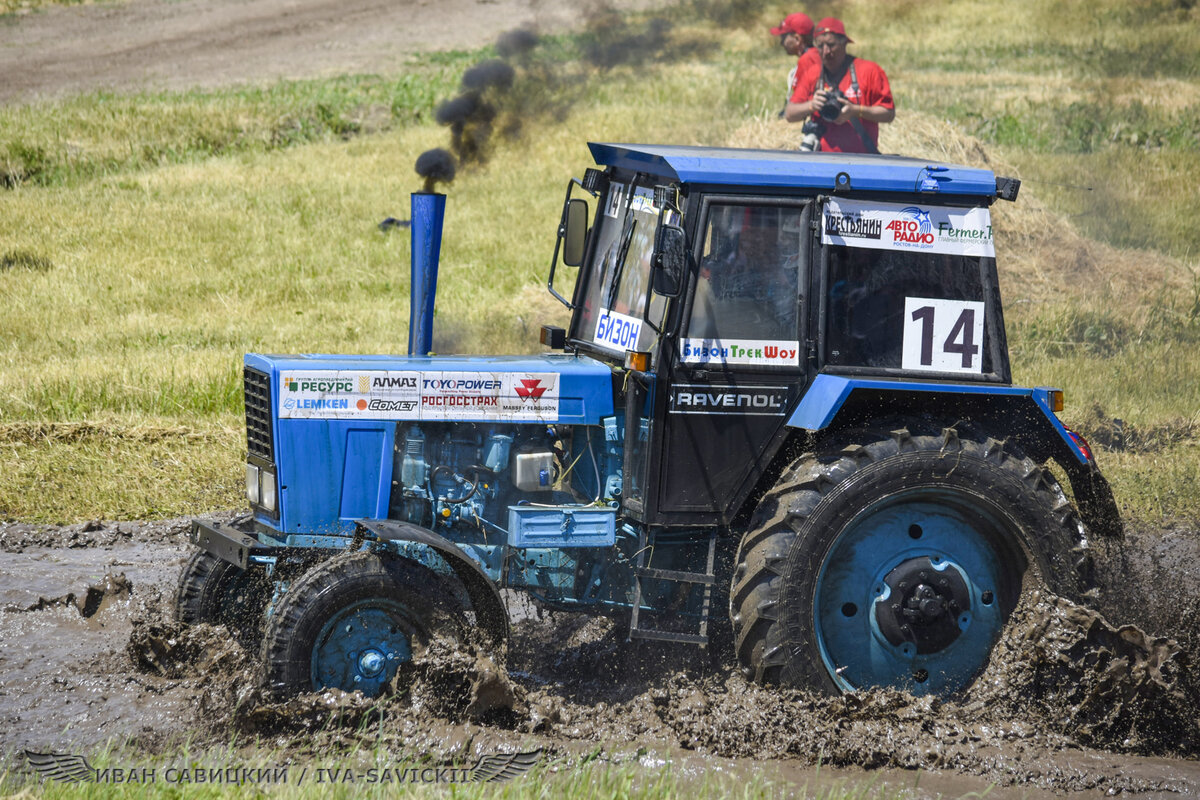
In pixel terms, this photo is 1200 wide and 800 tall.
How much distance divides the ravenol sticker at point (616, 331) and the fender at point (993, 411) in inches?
31.0

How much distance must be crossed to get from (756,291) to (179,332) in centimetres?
877

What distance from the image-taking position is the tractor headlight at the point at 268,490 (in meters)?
5.49

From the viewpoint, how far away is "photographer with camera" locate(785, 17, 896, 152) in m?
10.3

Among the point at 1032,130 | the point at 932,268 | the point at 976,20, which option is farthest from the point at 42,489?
the point at 976,20

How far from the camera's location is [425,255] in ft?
21.1

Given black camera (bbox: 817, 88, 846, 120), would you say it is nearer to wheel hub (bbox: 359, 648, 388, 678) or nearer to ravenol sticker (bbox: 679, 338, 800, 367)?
ravenol sticker (bbox: 679, 338, 800, 367)

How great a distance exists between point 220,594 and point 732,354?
8.69ft

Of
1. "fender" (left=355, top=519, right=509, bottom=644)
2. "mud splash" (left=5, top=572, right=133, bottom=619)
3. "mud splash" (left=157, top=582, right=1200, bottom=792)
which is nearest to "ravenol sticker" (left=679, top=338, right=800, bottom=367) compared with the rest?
"fender" (left=355, top=519, right=509, bottom=644)

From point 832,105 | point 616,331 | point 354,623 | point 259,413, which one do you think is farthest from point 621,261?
point 832,105

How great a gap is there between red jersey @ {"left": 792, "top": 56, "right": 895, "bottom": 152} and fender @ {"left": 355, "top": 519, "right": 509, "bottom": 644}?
6.61 m

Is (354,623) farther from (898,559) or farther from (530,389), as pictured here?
(898,559)

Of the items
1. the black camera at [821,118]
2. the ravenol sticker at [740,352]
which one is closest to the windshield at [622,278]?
the ravenol sticker at [740,352]

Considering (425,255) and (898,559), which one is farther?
(425,255)

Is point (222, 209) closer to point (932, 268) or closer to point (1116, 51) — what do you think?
point (932, 268)
